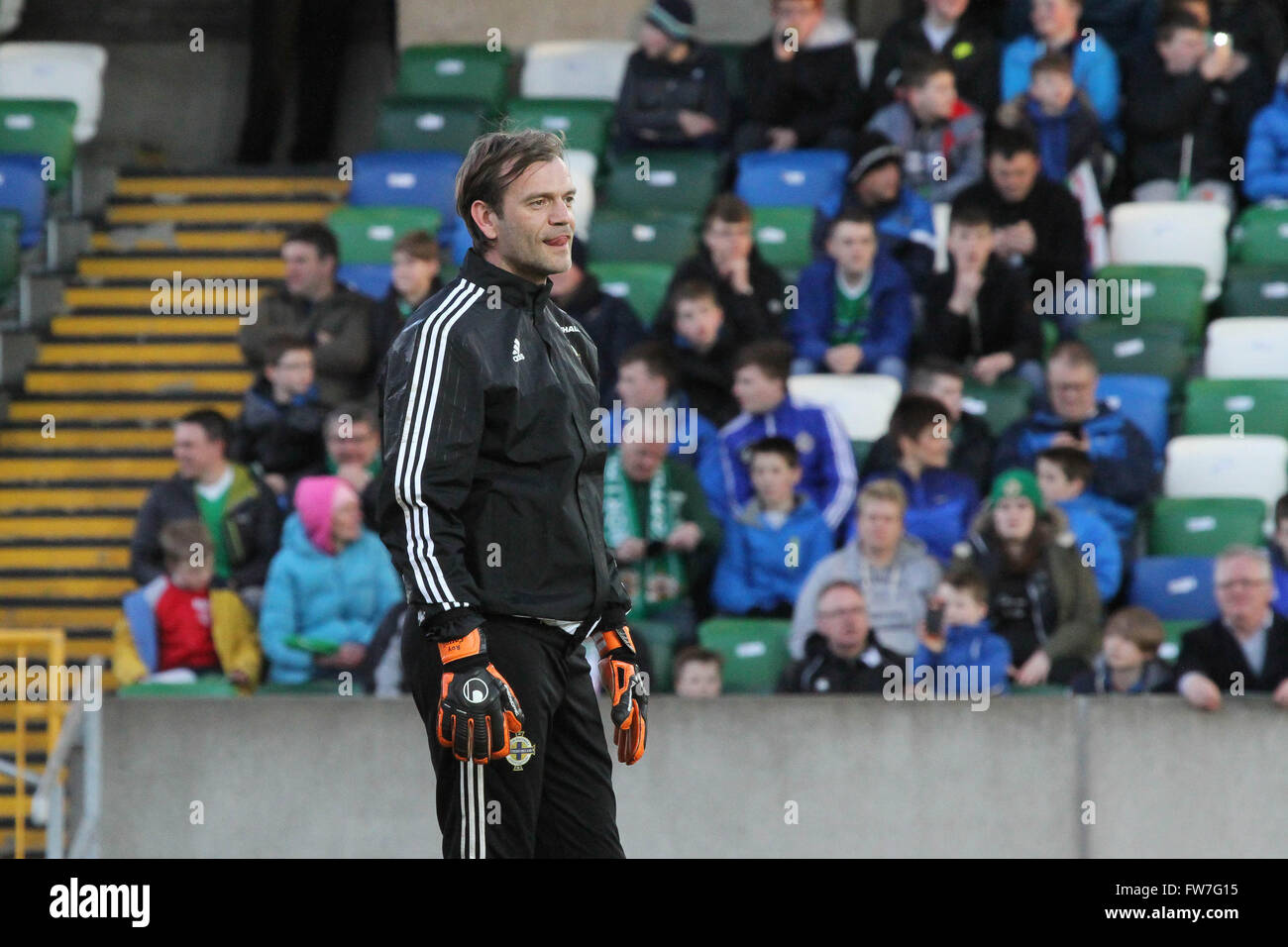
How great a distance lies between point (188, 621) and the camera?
896 centimetres

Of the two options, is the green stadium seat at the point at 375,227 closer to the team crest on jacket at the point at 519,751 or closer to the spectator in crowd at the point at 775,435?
the spectator in crowd at the point at 775,435

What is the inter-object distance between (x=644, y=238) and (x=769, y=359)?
72.0 inches

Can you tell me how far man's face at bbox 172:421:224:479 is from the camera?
9516 millimetres

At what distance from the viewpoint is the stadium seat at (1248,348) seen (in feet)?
32.6

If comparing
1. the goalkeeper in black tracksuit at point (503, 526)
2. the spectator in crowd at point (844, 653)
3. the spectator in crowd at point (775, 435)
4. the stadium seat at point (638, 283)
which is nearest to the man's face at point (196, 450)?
the stadium seat at point (638, 283)

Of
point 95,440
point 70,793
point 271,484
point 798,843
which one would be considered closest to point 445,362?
point 798,843

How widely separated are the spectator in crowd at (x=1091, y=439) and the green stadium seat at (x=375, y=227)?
9.91 feet

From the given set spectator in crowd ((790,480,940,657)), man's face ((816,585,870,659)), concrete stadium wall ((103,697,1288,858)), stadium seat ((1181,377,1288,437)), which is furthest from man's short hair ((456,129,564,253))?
stadium seat ((1181,377,1288,437))

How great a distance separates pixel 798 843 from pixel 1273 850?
4.77 feet

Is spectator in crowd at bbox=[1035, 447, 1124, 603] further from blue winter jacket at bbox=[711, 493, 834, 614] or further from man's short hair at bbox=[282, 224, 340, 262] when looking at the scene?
man's short hair at bbox=[282, 224, 340, 262]

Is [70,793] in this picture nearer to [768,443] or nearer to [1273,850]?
[768,443]

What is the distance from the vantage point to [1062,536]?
8.52 m

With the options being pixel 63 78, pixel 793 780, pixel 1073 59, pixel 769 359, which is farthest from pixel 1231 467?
pixel 63 78

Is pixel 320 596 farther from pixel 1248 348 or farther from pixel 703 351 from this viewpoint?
pixel 1248 348
